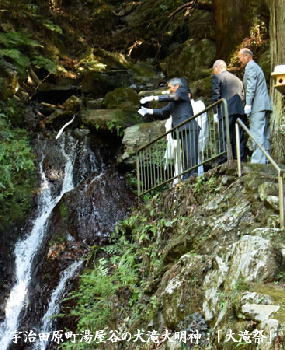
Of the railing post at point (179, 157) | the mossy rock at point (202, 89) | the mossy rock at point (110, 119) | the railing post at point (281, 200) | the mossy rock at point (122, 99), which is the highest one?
the mossy rock at point (122, 99)

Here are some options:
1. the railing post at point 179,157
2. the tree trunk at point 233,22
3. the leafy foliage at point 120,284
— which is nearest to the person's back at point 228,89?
the railing post at point 179,157

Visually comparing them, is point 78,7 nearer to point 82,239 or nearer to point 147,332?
point 82,239

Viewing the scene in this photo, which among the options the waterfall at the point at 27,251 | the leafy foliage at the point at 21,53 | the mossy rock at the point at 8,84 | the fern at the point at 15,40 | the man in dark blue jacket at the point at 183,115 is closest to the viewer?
the man in dark blue jacket at the point at 183,115

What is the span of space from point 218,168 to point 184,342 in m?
2.98

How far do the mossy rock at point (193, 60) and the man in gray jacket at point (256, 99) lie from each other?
6.98m

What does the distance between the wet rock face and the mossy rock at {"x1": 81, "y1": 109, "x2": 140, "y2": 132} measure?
217 cm

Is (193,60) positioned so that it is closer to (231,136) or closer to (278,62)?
(278,62)

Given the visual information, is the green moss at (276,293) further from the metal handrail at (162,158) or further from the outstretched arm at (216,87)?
the outstretched arm at (216,87)

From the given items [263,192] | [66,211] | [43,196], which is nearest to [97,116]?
[43,196]

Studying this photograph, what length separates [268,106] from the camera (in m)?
7.95

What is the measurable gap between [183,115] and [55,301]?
3925 millimetres

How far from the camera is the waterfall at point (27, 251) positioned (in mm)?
9320

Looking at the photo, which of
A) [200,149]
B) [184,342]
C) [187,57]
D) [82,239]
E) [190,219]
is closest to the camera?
[184,342]

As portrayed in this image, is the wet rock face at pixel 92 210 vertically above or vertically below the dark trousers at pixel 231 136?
below
